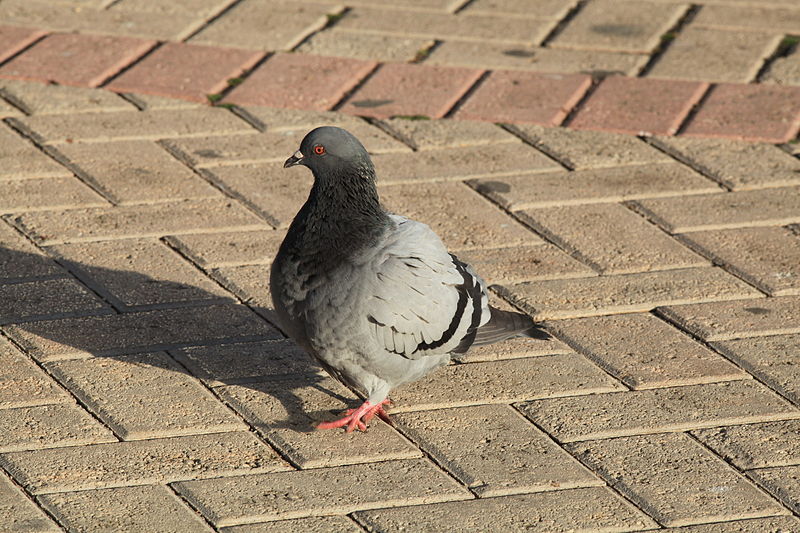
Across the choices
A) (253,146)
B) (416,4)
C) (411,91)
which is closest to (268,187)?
(253,146)

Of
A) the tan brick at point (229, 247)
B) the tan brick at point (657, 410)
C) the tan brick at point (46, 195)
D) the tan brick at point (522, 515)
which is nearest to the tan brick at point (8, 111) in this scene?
the tan brick at point (46, 195)

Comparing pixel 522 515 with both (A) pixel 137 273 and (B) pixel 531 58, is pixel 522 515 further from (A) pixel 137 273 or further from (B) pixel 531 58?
(B) pixel 531 58

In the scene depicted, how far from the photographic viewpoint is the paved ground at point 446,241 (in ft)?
11.0

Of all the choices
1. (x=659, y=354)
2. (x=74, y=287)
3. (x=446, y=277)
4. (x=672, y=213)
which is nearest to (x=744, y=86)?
(x=672, y=213)

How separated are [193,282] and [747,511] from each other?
2.05 meters

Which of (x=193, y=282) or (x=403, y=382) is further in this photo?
(x=193, y=282)

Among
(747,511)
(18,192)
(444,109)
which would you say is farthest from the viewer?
(444,109)

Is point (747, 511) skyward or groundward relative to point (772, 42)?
→ groundward

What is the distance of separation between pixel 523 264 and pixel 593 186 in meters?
0.72

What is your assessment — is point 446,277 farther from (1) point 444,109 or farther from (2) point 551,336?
(1) point 444,109

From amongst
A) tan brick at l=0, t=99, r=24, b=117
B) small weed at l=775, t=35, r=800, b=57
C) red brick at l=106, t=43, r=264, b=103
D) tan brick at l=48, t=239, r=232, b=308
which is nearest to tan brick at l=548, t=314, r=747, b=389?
tan brick at l=48, t=239, r=232, b=308

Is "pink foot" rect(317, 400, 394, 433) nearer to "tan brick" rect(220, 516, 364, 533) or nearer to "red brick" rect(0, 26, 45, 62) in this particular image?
"tan brick" rect(220, 516, 364, 533)

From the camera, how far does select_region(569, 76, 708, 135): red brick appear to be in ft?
18.1

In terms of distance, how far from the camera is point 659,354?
13.2 feet
